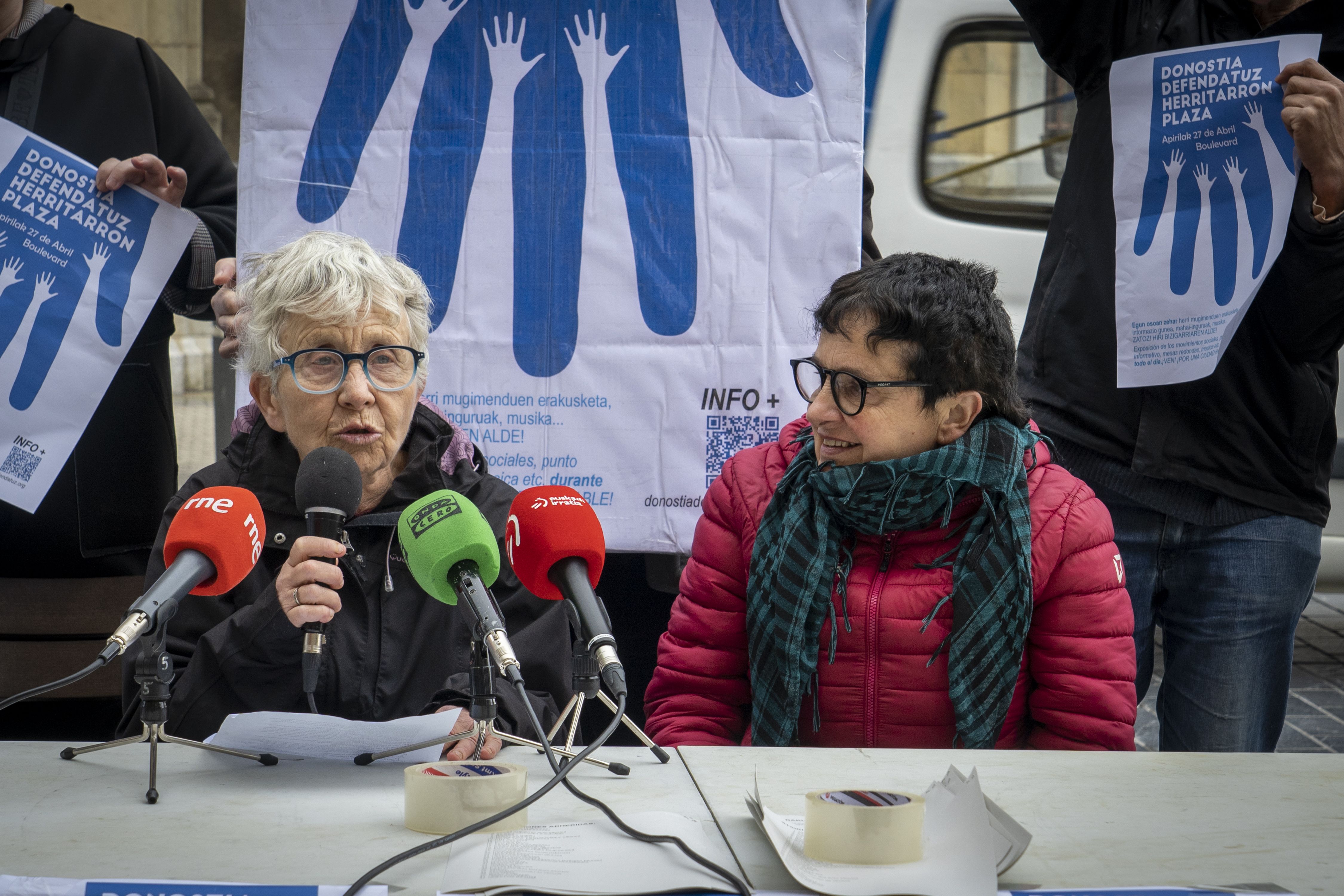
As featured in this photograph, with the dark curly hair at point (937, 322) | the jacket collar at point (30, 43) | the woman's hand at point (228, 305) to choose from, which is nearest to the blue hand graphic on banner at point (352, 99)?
the woman's hand at point (228, 305)

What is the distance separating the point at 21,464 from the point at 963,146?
3527 millimetres

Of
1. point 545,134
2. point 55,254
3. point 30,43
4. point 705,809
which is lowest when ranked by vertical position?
point 705,809

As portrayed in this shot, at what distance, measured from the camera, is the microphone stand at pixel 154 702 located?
1526mm

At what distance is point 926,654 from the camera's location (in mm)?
2199

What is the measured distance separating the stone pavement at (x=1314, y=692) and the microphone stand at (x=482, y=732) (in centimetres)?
241

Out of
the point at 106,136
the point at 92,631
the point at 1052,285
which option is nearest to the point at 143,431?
the point at 92,631

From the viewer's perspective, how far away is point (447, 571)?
1543 mm

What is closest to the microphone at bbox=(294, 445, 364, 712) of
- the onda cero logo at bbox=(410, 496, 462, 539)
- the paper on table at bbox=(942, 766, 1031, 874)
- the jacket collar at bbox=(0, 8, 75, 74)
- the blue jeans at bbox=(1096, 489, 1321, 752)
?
the onda cero logo at bbox=(410, 496, 462, 539)

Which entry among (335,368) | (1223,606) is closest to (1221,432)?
(1223,606)

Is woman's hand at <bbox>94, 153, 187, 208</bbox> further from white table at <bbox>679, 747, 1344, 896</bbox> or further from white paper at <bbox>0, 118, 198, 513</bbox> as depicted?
white table at <bbox>679, 747, 1344, 896</bbox>

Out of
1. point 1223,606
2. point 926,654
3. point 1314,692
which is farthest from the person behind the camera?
point 1314,692

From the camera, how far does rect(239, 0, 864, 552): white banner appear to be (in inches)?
109

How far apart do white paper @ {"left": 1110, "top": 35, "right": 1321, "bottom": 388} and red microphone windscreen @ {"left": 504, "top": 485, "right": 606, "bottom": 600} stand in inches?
53.3

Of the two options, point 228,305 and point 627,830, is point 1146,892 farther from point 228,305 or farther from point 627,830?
point 228,305
